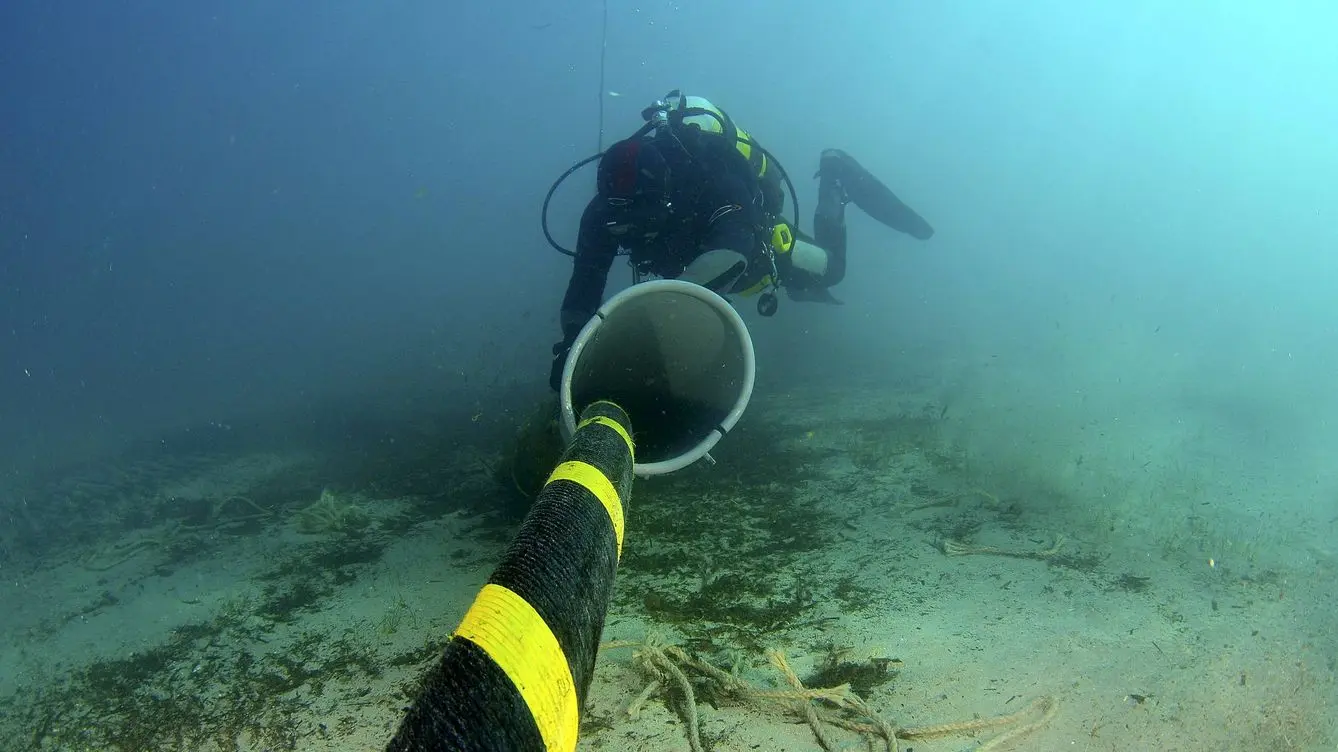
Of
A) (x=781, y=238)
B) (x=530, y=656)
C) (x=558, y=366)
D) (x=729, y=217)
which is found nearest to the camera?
(x=530, y=656)

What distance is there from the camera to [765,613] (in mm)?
2832

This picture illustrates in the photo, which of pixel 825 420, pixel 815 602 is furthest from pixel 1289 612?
pixel 825 420

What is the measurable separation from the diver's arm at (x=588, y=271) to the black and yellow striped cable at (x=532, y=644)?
8.29 feet

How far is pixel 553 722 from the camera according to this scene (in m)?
1.18

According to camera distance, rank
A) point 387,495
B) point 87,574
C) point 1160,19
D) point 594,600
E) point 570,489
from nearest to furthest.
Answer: point 594,600 → point 570,489 → point 87,574 → point 387,495 → point 1160,19

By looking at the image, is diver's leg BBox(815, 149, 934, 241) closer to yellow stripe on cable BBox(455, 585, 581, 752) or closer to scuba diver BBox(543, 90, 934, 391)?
scuba diver BBox(543, 90, 934, 391)

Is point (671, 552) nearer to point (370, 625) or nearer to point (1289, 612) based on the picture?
point (370, 625)

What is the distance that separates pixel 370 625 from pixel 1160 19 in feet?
356

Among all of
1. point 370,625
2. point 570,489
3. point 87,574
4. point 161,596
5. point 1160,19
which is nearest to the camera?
point 570,489

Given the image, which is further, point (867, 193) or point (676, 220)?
point (867, 193)

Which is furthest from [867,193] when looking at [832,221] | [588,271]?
[588,271]

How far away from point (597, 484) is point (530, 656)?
2.59ft

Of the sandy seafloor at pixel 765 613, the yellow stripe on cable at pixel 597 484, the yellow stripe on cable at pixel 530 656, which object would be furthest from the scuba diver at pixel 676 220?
the yellow stripe on cable at pixel 530 656

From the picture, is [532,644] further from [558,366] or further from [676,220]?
[676,220]
